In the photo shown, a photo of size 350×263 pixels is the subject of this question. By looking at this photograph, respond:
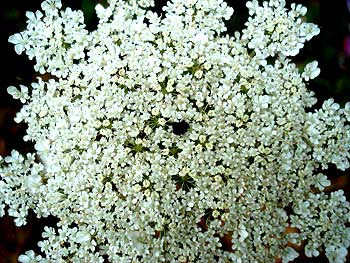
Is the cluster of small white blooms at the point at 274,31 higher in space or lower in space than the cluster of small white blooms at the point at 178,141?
higher

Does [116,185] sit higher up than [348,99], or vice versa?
[348,99]

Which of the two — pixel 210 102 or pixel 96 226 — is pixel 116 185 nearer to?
pixel 96 226

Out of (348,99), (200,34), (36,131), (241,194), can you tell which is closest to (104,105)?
(36,131)

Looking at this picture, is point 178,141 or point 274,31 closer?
point 178,141

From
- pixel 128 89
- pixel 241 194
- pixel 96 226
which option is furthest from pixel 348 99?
pixel 96 226

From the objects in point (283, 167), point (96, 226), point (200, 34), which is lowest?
point (96, 226)

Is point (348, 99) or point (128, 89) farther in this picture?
point (348, 99)
